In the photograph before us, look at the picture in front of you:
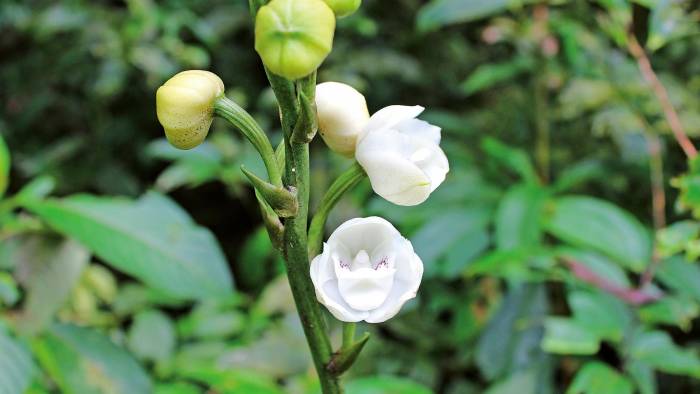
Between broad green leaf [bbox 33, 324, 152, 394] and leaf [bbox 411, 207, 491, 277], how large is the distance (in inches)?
20.9

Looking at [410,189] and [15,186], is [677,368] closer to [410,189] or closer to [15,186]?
[410,189]

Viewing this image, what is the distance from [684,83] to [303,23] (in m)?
1.37

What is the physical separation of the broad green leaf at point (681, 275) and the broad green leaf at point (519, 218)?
201 mm

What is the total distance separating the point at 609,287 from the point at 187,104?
0.81 meters

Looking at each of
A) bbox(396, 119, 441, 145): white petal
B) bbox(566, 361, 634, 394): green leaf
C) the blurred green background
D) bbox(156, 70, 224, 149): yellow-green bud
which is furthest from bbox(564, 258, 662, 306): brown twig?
bbox(156, 70, 224, 149): yellow-green bud

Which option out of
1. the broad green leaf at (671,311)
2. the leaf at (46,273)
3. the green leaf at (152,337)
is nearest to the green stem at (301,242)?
the leaf at (46,273)

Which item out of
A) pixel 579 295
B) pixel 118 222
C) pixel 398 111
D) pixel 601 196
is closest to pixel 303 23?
pixel 398 111

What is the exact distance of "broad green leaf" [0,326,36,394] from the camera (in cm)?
87

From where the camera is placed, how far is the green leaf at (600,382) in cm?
102

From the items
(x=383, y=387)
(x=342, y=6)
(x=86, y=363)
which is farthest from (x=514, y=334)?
(x=342, y=6)

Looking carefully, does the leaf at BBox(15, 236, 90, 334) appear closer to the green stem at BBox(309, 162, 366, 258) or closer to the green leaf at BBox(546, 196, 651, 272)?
the green stem at BBox(309, 162, 366, 258)

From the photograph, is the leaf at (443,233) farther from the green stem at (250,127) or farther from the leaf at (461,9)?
the green stem at (250,127)

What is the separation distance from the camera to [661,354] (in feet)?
3.34

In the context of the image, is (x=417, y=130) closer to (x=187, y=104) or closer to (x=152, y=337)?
(x=187, y=104)
